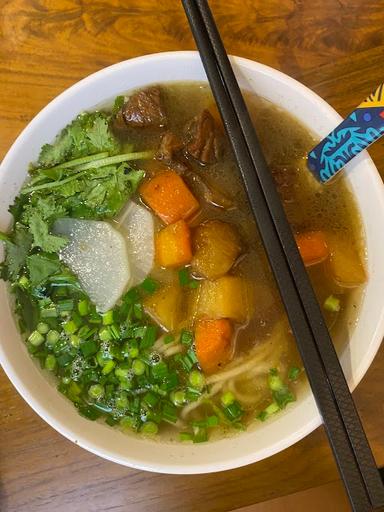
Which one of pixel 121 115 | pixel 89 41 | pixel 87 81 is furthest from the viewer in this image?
pixel 89 41

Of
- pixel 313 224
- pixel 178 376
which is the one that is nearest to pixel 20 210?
pixel 178 376

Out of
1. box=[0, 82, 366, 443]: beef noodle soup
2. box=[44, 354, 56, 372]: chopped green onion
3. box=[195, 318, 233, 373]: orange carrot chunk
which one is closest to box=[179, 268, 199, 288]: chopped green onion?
box=[0, 82, 366, 443]: beef noodle soup

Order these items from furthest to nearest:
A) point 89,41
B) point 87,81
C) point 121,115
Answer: point 89,41, point 121,115, point 87,81

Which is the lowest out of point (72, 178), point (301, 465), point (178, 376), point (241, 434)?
point (301, 465)

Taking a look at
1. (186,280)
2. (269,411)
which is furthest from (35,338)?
(269,411)

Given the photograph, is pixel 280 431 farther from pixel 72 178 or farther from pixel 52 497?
pixel 72 178

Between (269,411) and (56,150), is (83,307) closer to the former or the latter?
(56,150)

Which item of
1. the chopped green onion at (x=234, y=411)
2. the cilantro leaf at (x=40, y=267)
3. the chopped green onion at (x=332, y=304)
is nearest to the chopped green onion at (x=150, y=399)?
the chopped green onion at (x=234, y=411)
